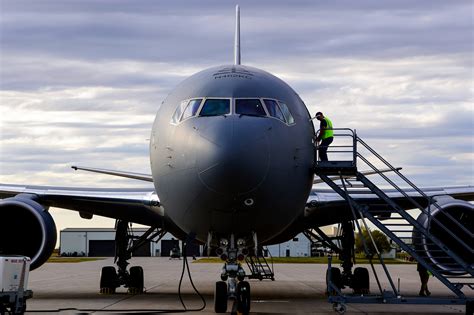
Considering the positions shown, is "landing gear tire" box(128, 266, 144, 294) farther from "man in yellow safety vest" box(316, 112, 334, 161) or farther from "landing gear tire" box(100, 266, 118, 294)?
"man in yellow safety vest" box(316, 112, 334, 161)

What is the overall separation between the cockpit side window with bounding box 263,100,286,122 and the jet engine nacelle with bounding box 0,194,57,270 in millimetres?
6483

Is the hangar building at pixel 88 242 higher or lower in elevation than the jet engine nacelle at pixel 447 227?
lower

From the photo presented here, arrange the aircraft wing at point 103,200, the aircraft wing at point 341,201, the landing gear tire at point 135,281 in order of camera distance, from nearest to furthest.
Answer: the aircraft wing at point 341,201, the aircraft wing at point 103,200, the landing gear tire at point 135,281

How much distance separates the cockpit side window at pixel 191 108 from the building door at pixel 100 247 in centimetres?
9285

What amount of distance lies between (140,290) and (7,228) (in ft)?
17.3

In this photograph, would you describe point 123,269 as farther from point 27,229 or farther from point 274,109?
point 274,109

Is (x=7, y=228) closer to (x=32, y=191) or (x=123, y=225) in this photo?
(x=32, y=191)

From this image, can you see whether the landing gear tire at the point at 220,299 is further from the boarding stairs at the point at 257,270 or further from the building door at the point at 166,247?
the building door at the point at 166,247

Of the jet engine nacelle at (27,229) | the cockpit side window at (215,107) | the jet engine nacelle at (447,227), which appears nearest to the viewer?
the cockpit side window at (215,107)

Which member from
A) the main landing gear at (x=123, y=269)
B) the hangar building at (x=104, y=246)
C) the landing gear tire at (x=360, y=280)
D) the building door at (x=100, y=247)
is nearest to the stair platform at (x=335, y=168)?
the landing gear tire at (x=360, y=280)

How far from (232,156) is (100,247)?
320ft

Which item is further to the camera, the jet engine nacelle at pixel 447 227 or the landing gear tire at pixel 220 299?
the jet engine nacelle at pixel 447 227

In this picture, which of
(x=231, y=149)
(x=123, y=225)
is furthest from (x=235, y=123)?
(x=123, y=225)

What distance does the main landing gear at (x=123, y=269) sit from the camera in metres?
24.4
